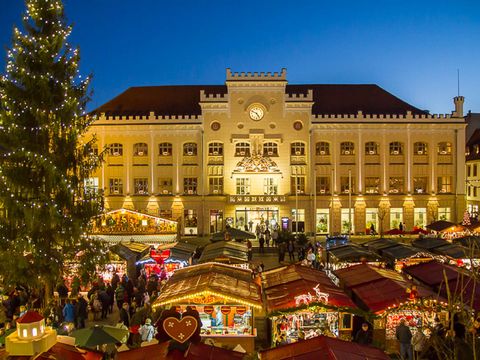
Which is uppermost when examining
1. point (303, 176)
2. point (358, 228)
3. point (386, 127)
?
point (386, 127)

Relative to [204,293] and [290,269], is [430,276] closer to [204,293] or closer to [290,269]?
[290,269]

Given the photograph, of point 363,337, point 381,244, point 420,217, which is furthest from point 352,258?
point 420,217

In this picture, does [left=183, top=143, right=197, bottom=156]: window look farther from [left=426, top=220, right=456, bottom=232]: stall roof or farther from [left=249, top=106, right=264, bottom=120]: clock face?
[left=426, top=220, right=456, bottom=232]: stall roof

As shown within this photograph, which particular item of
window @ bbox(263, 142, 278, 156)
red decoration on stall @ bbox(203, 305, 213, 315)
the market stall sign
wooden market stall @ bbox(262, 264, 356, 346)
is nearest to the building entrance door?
window @ bbox(263, 142, 278, 156)

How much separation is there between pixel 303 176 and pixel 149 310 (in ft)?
101

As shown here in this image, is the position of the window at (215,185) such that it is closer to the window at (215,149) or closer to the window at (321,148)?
the window at (215,149)

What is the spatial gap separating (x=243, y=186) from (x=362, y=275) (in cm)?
2769

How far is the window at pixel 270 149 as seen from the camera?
46.8 m

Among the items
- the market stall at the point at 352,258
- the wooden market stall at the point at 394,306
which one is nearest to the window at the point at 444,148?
the market stall at the point at 352,258

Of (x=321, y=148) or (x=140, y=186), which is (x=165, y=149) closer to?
(x=140, y=186)

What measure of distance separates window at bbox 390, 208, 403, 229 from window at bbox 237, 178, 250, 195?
40.8 ft

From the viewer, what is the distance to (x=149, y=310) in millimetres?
17281

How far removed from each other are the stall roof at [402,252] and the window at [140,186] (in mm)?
25195

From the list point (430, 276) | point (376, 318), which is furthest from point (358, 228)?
point (376, 318)
